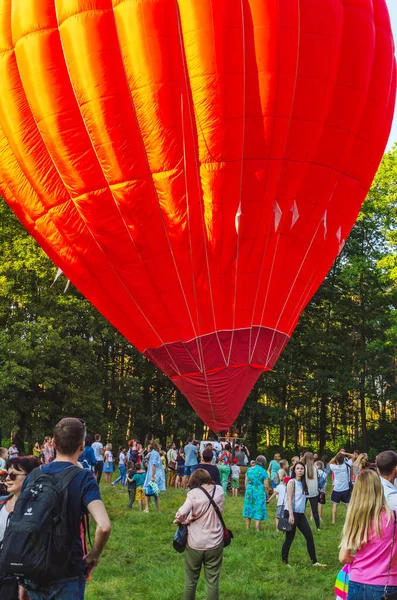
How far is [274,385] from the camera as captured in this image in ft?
125

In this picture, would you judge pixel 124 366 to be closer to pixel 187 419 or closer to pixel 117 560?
pixel 187 419

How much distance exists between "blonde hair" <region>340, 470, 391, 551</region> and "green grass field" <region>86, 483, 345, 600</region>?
3.96m

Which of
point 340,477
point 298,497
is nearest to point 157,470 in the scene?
point 340,477

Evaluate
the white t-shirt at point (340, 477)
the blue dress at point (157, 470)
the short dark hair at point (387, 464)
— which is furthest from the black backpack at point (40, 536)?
the white t-shirt at point (340, 477)

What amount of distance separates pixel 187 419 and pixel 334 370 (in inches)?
301

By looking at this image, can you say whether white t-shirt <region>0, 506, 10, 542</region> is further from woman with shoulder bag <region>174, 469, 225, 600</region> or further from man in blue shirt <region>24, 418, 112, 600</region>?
woman with shoulder bag <region>174, 469, 225, 600</region>

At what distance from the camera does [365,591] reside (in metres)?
4.00

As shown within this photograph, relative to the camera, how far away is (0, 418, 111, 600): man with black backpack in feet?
10.6

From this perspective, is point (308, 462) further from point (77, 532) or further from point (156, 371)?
point (156, 371)

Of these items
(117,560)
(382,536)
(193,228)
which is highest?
(193,228)

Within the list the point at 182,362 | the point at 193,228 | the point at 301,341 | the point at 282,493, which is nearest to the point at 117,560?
the point at 282,493

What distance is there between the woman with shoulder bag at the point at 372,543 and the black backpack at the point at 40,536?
1.59 meters

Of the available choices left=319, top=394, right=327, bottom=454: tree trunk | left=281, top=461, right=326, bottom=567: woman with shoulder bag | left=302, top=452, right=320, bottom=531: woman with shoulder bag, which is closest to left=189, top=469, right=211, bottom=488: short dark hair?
left=281, top=461, right=326, bottom=567: woman with shoulder bag

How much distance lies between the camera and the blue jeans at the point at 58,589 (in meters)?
3.33
